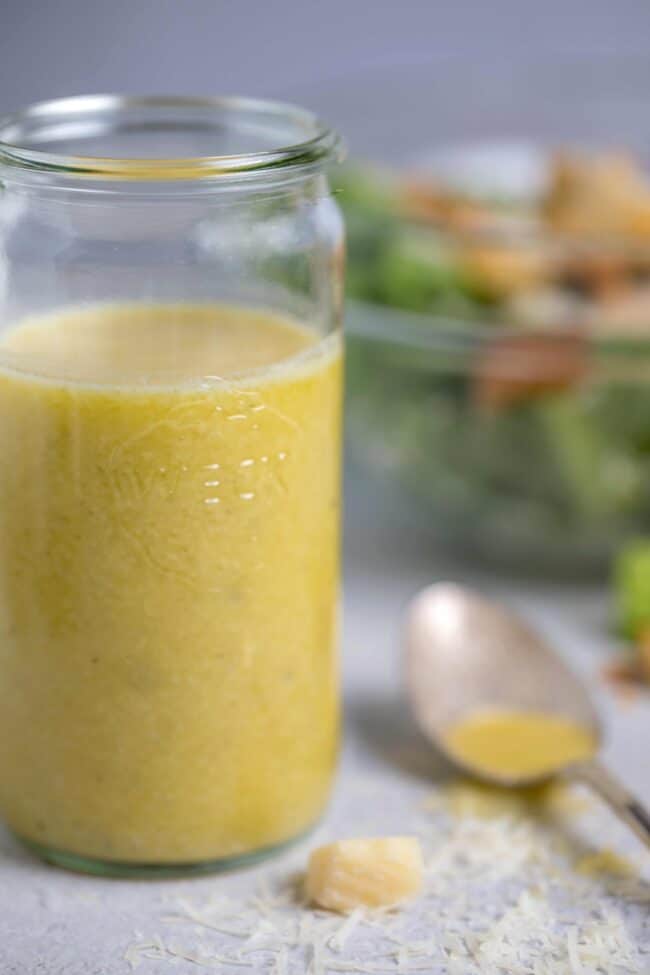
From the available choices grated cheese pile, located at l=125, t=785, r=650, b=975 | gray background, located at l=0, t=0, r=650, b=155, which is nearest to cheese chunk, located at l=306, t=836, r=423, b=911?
grated cheese pile, located at l=125, t=785, r=650, b=975

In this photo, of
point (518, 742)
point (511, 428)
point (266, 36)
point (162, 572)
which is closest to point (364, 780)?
point (518, 742)

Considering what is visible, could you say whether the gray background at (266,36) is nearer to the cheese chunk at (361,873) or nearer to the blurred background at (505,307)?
the blurred background at (505,307)

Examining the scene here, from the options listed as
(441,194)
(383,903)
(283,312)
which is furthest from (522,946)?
(441,194)

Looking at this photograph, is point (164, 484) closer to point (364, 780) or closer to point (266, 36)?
point (364, 780)

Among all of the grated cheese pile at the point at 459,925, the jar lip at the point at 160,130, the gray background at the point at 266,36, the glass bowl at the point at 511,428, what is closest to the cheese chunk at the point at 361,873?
the grated cheese pile at the point at 459,925

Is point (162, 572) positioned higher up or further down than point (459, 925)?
higher up

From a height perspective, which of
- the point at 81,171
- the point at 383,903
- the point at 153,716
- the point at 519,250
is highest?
the point at 81,171

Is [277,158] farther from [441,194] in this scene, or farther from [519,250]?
[441,194]
